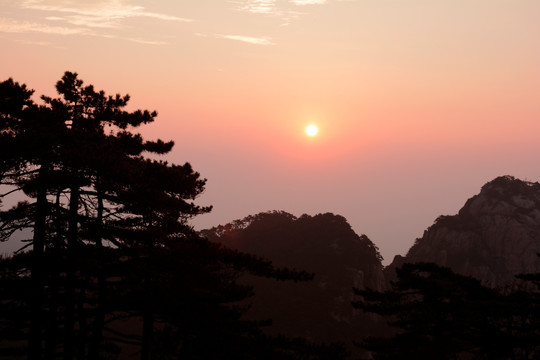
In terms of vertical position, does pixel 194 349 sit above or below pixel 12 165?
below

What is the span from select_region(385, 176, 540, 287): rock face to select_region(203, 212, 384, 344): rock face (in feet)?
41.6

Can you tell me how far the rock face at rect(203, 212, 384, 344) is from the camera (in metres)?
82.8

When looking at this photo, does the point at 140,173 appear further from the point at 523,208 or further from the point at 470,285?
the point at 523,208

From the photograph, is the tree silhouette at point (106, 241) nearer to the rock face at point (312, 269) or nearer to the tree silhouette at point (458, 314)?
the tree silhouette at point (458, 314)

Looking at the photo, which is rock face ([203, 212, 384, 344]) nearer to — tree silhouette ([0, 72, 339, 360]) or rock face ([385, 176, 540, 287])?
rock face ([385, 176, 540, 287])

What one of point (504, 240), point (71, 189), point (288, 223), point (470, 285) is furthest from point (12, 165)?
point (504, 240)

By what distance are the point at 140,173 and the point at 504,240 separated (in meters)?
93.5

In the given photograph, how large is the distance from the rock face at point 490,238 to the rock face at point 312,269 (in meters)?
12.7

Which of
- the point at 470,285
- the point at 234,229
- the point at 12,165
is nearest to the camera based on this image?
the point at 12,165

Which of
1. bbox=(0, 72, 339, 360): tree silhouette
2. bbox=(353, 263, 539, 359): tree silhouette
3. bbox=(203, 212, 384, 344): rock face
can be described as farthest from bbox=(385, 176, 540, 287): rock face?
bbox=(0, 72, 339, 360): tree silhouette

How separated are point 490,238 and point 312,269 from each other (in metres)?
33.4

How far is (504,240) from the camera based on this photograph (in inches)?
4117

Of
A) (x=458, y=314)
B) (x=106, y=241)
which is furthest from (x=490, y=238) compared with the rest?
(x=106, y=241)

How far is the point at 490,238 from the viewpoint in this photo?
10581 centimetres
